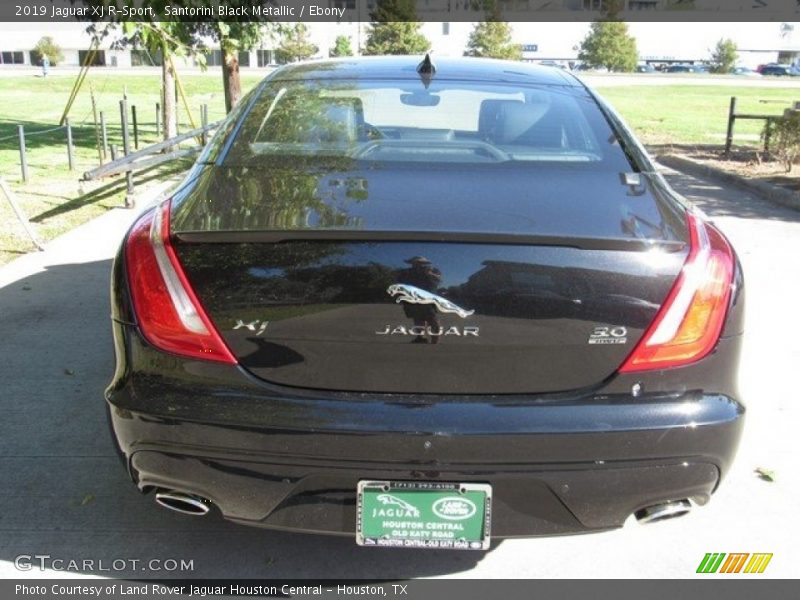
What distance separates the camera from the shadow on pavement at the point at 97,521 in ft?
9.30

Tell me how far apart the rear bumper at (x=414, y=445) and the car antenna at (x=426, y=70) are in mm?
1827

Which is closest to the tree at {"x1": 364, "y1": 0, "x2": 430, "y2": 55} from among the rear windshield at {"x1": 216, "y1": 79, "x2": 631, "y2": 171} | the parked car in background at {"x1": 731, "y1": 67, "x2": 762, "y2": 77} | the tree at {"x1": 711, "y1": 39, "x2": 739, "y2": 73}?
the tree at {"x1": 711, "y1": 39, "x2": 739, "y2": 73}

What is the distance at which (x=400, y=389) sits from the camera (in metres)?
2.29

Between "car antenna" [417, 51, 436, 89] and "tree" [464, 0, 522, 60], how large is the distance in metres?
62.6

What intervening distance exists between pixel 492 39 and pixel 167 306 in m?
66.6

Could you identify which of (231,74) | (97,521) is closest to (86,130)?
(231,74)

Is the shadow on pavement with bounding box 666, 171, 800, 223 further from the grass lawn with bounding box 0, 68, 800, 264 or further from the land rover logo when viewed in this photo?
the land rover logo

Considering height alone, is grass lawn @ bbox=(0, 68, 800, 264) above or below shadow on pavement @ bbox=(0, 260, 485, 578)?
above

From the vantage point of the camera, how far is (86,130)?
2056 cm

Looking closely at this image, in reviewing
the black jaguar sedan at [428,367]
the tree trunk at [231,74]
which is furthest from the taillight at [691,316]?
the tree trunk at [231,74]

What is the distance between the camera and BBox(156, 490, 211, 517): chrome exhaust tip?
2.42m

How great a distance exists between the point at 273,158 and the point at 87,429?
1730 mm

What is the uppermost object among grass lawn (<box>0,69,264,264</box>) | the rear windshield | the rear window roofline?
the rear window roofline

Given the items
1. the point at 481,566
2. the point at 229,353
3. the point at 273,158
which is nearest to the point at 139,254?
the point at 229,353
